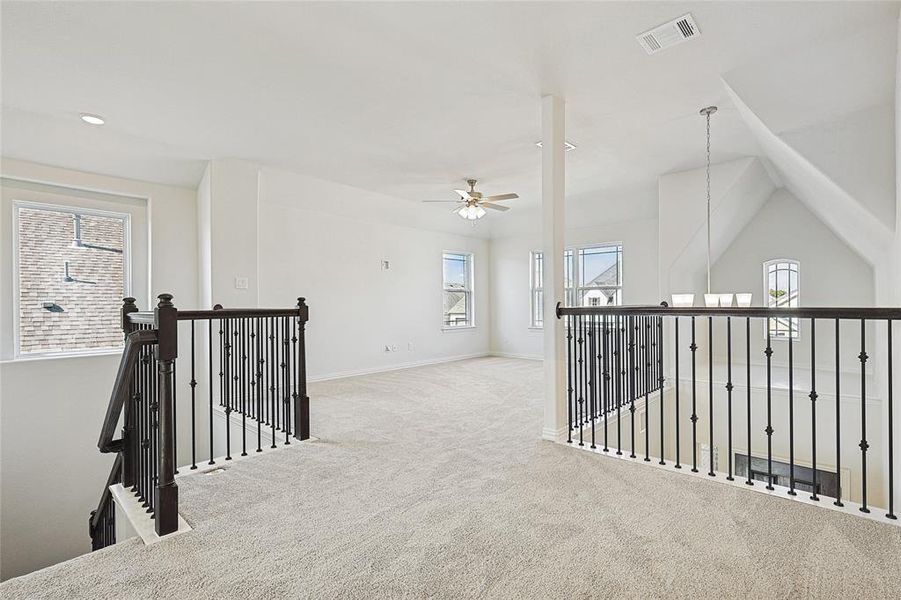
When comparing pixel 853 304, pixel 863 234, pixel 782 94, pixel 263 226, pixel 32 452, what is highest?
pixel 782 94

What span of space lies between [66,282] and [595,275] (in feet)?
23.4

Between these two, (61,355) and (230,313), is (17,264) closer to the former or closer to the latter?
(61,355)

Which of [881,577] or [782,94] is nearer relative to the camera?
[881,577]

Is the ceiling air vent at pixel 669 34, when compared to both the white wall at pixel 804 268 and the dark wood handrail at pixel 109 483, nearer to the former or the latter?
the dark wood handrail at pixel 109 483

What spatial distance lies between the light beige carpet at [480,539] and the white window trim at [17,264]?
3129mm

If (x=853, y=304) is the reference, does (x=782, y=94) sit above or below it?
above

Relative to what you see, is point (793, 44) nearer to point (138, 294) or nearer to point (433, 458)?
point (433, 458)

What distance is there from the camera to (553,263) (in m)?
3.41

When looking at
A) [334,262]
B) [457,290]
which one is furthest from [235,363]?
[457,290]

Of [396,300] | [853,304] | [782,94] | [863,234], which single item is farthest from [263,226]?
[853,304]

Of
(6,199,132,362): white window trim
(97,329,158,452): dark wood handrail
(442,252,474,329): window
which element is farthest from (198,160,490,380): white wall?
(97,329,158,452): dark wood handrail

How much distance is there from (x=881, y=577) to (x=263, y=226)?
5966 mm

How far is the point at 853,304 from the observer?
5.66 meters

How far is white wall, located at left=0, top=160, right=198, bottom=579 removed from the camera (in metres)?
4.24
